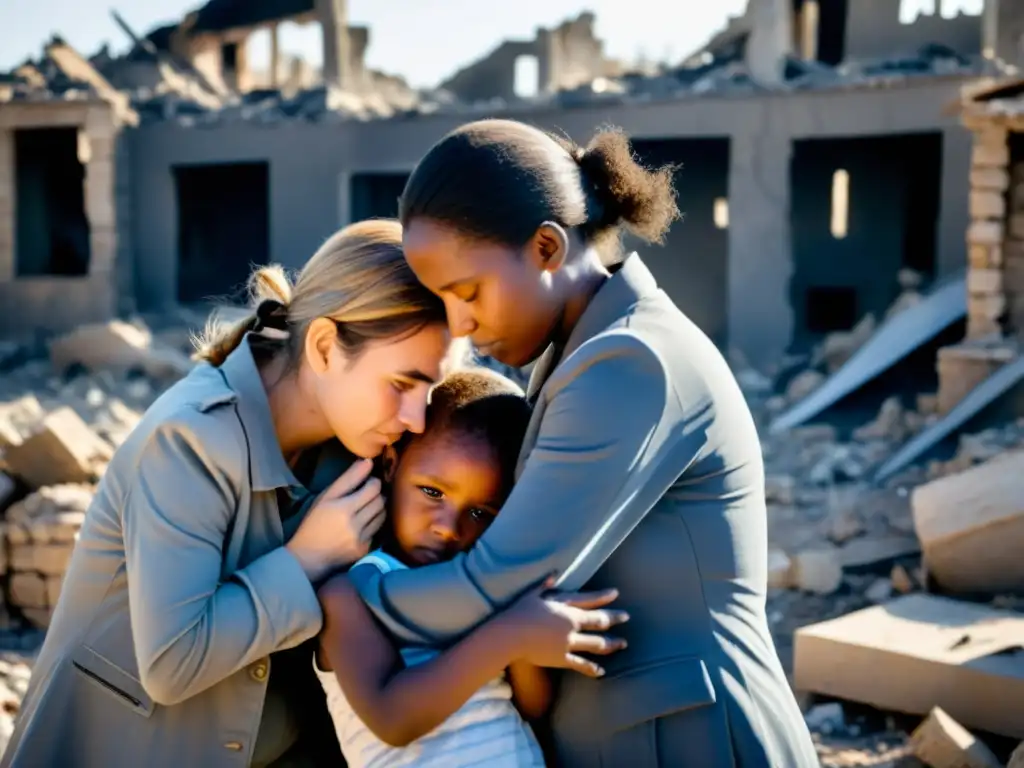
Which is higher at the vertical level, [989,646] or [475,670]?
[475,670]

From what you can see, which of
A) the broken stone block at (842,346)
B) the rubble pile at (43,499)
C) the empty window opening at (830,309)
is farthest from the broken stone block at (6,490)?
the empty window opening at (830,309)

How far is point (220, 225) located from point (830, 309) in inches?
380

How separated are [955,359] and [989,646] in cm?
528

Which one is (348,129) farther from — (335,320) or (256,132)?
(335,320)

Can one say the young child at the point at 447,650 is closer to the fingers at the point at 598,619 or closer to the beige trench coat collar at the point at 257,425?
the fingers at the point at 598,619

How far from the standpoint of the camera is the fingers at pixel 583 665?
2188 millimetres

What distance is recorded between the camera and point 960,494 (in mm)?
6270

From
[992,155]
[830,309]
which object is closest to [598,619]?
[992,155]

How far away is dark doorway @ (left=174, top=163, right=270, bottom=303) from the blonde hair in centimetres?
1694

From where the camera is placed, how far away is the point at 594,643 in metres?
2.19

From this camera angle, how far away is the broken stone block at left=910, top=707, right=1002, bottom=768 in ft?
15.1

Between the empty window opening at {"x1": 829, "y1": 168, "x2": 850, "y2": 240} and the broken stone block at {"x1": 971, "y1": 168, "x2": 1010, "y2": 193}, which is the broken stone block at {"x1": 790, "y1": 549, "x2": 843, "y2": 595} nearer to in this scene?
the broken stone block at {"x1": 971, "y1": 168, "x2": 1010, "y2": 193}

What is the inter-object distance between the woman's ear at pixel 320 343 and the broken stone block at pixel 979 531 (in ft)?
14.1

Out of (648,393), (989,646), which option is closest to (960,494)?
(989,646)
